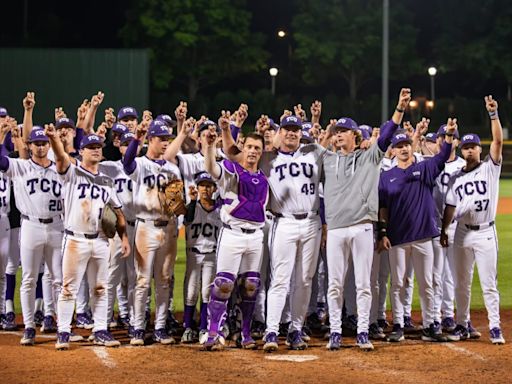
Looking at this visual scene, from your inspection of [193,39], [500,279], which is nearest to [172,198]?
[500,279]

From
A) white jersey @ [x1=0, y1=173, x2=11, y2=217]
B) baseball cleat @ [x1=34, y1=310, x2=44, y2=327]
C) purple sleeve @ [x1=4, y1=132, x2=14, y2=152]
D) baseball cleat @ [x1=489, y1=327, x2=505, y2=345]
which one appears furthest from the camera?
purple sleeve @ [x1=4, y1=132, x2=14, y2=152]

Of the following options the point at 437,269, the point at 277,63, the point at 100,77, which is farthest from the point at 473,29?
the point at 437,269

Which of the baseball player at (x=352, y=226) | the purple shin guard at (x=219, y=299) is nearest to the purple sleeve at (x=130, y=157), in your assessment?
the purple shin guard at (x=219, y=299)

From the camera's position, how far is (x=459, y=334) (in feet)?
30.8

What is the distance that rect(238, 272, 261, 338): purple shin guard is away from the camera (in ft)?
29.2

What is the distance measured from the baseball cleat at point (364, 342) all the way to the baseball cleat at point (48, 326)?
3085 millimetres

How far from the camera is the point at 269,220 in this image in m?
9.64

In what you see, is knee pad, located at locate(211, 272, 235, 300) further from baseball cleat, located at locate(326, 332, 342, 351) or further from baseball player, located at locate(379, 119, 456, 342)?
baseball player, located at locate(379, 119, 456, 342)

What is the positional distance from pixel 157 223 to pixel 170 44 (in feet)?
140

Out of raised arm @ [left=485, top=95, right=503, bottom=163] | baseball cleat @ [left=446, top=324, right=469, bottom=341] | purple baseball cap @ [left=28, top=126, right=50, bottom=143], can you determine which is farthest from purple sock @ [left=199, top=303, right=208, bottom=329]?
raised arm @ [left=485, top=95, right=503, bottom=163]

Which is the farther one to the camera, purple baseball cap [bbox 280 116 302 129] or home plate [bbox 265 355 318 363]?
purple baseball cap [bbox 280 116 302 129]

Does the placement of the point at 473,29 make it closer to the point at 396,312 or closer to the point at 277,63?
the point at 277,63

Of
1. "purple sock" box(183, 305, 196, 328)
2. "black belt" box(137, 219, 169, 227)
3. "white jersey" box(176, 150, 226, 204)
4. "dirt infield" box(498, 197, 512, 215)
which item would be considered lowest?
"purple sock" box(183, 305, 196, 328)

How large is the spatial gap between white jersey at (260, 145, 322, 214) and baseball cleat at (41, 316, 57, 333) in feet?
8.57
